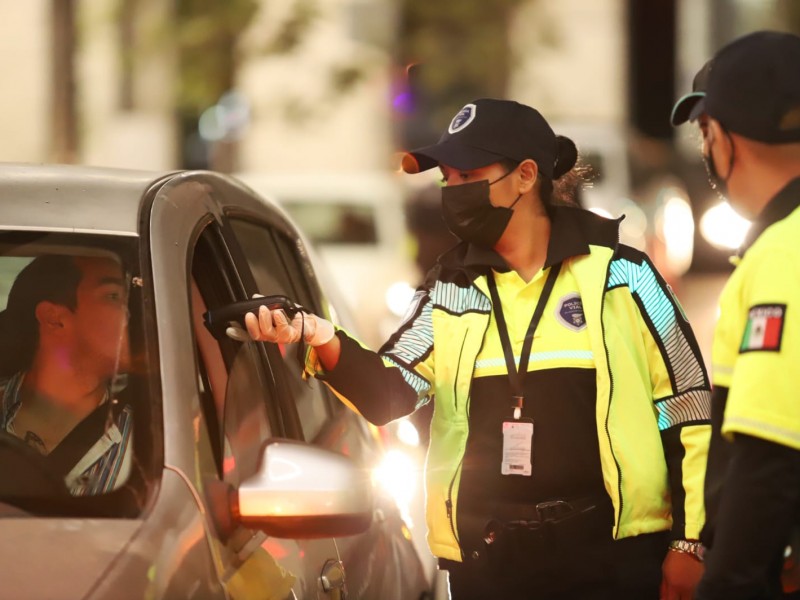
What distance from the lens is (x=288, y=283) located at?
4.60 m

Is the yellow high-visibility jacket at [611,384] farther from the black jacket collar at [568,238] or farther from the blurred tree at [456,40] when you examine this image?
the blurred tree at [456,40]

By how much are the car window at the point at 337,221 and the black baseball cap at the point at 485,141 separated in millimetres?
11477

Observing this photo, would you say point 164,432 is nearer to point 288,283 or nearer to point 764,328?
point 764,328

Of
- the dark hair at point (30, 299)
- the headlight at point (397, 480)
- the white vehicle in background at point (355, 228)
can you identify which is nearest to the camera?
the dark hair at point (30, 299)

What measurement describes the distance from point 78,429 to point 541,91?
34.6 meters

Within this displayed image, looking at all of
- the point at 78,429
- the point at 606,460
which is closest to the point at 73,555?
the point at 78,429

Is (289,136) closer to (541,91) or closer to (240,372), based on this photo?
(541,91)

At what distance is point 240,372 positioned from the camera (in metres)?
3.60

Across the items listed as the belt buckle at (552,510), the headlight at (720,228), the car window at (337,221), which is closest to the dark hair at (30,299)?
the belt buckle at (552,510)

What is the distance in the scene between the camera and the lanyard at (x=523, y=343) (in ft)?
12.6

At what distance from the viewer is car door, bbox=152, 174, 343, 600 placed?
308cm

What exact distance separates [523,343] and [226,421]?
0.83 metres

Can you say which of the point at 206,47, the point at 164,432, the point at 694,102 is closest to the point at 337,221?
the point at 206,47

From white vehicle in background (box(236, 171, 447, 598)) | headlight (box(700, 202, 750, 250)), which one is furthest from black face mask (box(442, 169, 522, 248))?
headlight (box(700, 202, 750, 250))
